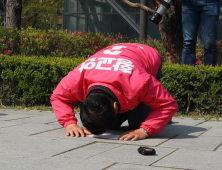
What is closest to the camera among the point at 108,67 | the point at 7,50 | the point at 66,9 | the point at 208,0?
the point at 108,67

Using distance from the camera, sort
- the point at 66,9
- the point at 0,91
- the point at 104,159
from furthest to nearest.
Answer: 1. the point at 66,9
2. the point at 0,91
3. the point at 104,159

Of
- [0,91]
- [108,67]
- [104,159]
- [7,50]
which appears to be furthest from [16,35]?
[104,159]

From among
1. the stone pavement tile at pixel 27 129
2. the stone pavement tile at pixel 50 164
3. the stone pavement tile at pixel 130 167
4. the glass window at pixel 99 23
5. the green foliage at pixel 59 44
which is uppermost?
the glass window at pixel 99 23

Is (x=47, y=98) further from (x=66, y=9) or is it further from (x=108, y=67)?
(x=66, y=9)

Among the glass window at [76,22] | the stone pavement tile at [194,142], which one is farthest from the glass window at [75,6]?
the stone pavement tile at [194,142]

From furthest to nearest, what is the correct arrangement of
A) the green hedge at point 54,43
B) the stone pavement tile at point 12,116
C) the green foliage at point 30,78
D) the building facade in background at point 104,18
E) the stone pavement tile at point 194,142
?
the building facade in background at point 104,18, the green hedge at point 54,43, the green foliage at point 30,78, the stone pavement tile at point 12,116, the stone pavement tile at point 194,142

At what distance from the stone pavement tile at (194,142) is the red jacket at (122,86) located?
246 mm

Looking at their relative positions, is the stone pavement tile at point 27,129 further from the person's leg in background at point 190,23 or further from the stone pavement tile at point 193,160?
the person's leg in background at point 190,23

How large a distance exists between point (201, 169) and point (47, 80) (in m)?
4.14

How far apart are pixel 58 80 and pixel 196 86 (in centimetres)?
224

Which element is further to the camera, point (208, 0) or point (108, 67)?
point (208, 0)

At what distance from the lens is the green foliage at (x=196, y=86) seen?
5.88 meters

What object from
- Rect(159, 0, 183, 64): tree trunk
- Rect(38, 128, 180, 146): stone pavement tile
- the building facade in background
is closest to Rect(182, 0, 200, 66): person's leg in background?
Rect(159, 0, 183, 64): tree trunk

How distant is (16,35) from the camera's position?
8.72 meters
